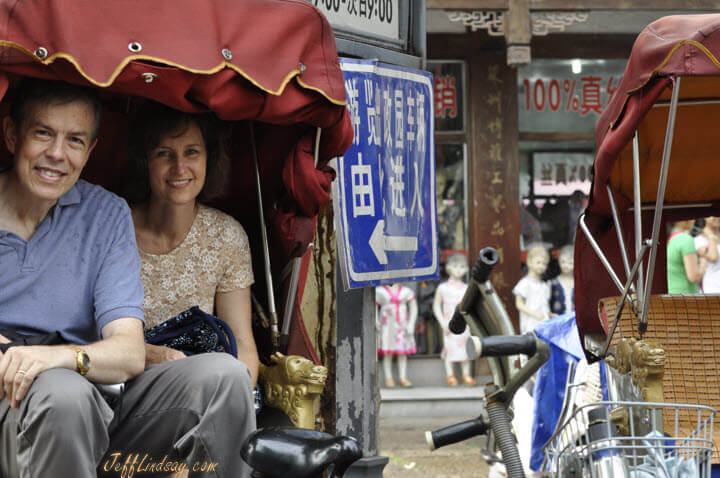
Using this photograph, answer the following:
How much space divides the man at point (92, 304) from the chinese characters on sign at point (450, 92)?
27.5 ft

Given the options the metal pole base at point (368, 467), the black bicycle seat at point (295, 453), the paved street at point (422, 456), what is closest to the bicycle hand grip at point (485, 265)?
the black bicycle seat at point (295, 453)

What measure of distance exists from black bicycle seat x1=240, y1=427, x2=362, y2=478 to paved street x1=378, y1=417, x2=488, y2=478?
4.88m

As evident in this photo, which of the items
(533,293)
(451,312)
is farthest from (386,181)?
(451,312)

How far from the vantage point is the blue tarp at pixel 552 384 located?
18.0 ft

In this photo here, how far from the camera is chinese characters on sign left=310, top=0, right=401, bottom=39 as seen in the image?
4.25 meters

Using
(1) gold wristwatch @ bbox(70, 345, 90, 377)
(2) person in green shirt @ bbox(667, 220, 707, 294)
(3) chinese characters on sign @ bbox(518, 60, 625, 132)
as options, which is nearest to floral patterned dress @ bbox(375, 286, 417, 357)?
(3) chinese characters on sign @ bbox(518, 60, 625, 132)

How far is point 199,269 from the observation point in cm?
351

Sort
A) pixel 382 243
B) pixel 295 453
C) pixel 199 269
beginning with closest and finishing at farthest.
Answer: pixel 295 453 < pixel 199 269 < pixel 382 243

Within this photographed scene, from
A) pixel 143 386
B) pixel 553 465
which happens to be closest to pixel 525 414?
pixel 553 465

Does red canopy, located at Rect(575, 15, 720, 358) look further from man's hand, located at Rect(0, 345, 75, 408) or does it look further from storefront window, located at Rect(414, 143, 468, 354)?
storefront window, located at Rect(414, 143, 468, 354)

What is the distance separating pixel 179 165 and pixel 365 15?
4.76ft

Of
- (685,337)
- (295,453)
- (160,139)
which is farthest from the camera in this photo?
(685,337)

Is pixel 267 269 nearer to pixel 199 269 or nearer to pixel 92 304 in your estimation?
pixel 199 269

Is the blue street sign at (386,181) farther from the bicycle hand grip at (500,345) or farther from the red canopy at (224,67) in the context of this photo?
the bicycle hand grip at (500,345)
